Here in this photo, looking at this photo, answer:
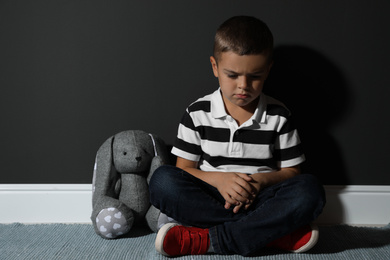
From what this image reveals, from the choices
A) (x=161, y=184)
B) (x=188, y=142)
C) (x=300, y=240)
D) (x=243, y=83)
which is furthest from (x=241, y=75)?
(x=300, y=240)

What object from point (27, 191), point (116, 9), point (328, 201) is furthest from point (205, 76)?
point (27, 191)

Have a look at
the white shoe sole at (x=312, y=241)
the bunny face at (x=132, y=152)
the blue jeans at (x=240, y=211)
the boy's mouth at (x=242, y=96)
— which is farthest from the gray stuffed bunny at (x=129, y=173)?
the white shoe sole at (x=312, y=241)

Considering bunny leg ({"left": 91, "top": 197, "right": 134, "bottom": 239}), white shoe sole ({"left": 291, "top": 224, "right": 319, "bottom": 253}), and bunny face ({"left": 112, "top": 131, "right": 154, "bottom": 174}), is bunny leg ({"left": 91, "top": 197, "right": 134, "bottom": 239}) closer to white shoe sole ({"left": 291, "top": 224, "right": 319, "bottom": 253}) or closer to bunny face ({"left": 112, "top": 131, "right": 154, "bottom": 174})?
bunny face ({"left": 112, "top": 131, "right": 154, "bottom": 174})

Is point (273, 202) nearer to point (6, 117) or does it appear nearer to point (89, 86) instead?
point (89, 86)

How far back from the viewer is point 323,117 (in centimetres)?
134

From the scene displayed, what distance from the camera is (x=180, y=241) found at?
1.06m

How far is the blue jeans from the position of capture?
3.40 feet

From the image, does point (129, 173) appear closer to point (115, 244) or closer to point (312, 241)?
point (115, 244)

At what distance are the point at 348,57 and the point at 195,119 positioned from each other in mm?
559

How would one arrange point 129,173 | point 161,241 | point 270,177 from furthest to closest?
point 129,173, point 270,177, point 161,241

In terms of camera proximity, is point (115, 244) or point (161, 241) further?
point (115, 244)

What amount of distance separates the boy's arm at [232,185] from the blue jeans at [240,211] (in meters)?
0.03

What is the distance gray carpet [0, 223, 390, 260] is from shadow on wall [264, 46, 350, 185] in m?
0.21

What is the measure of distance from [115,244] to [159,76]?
0.56 metres
